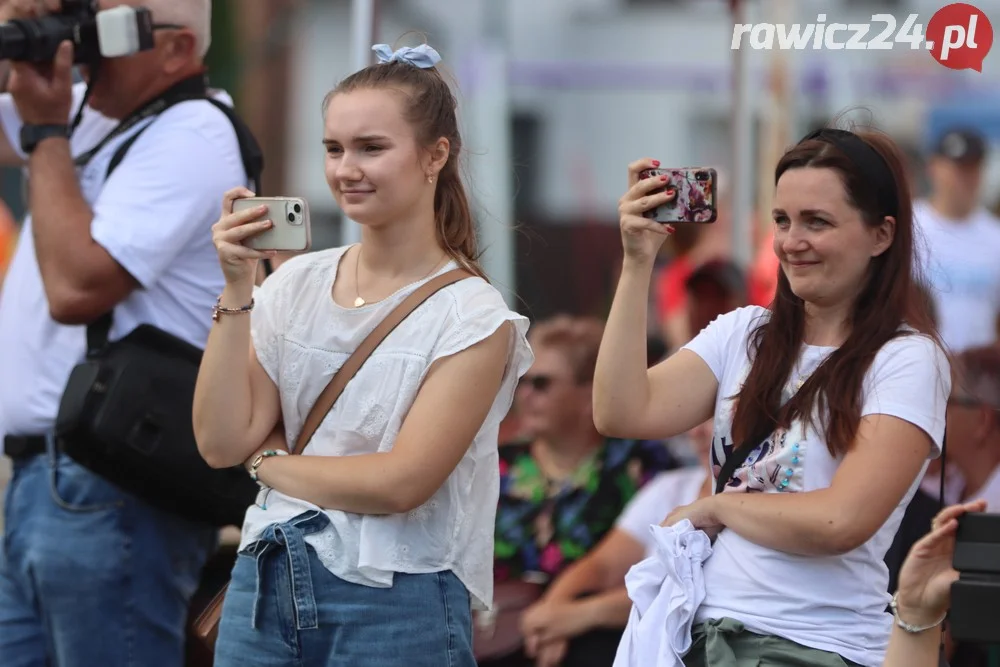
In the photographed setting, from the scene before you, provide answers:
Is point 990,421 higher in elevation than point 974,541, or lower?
lower

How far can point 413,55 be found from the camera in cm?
273

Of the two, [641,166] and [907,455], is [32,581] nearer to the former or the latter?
[641,166]

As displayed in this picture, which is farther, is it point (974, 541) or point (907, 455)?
point (907, 455)

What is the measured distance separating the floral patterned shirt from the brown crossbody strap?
1879mm

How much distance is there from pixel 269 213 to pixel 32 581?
108cm

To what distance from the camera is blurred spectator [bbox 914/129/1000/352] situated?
21.7 feet

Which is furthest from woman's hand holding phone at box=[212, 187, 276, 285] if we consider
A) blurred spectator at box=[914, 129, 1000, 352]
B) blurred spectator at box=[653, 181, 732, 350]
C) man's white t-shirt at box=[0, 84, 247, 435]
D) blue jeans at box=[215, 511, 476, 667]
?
blurred spectator at box=[914, 129, 1000, 352]

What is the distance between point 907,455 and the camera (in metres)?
2.41

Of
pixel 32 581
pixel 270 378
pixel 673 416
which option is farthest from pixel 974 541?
pixel 32 581

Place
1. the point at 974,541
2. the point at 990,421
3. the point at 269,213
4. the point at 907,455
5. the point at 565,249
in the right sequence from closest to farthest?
1. the point at 974,541
2. the point at 907,455
3. the point at 269,213
4. the point at 990,421
5. the point at 565,249

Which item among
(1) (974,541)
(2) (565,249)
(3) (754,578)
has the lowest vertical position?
(2) (565,249)

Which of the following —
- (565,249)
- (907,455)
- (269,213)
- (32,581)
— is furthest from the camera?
(565,249)

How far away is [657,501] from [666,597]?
1.77 meters

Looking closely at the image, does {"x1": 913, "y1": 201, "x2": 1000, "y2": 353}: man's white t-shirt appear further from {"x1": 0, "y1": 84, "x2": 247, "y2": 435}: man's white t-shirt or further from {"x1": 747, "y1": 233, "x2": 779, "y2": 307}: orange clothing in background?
{"x1": 0, "y1": 84, "x2": 247, "y2": 435}: man's white t-shirt
